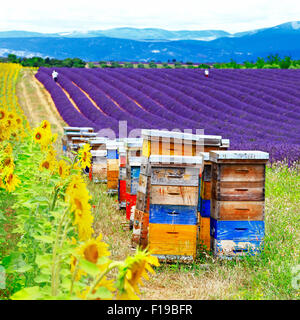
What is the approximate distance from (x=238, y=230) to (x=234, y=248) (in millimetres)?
179

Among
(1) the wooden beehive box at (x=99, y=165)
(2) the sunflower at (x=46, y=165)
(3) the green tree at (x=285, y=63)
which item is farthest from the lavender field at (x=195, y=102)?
(3) the green tree at (x=285, y=63)

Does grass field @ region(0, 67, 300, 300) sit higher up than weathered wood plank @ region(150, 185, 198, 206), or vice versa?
weathered wood plank @ region(150, 185, 198, 206)

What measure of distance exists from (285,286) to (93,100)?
60.4 feet

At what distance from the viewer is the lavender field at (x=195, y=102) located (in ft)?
43.9

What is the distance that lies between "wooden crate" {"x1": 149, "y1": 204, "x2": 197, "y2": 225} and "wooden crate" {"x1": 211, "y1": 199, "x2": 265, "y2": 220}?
239mm

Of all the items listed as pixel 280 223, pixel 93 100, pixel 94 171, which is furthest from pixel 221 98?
pixel 280 223

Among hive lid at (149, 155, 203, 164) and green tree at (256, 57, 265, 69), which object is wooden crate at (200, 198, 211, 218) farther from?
green tree at (256, 57, 265, 69)

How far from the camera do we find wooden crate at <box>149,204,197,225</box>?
13.9 feet

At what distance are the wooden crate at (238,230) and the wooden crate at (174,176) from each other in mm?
486

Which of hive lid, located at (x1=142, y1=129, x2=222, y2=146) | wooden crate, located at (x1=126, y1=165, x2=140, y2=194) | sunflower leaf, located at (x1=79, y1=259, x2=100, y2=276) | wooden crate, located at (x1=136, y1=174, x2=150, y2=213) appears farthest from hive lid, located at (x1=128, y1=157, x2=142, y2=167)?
sunflower leaf, located at (x1=79, y1=259, x2=100, y2=276)

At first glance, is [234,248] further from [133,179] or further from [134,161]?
[134,161]

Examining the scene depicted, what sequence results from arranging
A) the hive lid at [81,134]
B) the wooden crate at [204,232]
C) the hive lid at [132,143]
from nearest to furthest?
the wooden crate at [204,232], the hive lid at [132,143], the hive lid at [81,134]

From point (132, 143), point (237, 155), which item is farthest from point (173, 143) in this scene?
point (132, 143)

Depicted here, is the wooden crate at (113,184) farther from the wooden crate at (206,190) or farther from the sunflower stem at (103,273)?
the sunflower stem at (103,273)
